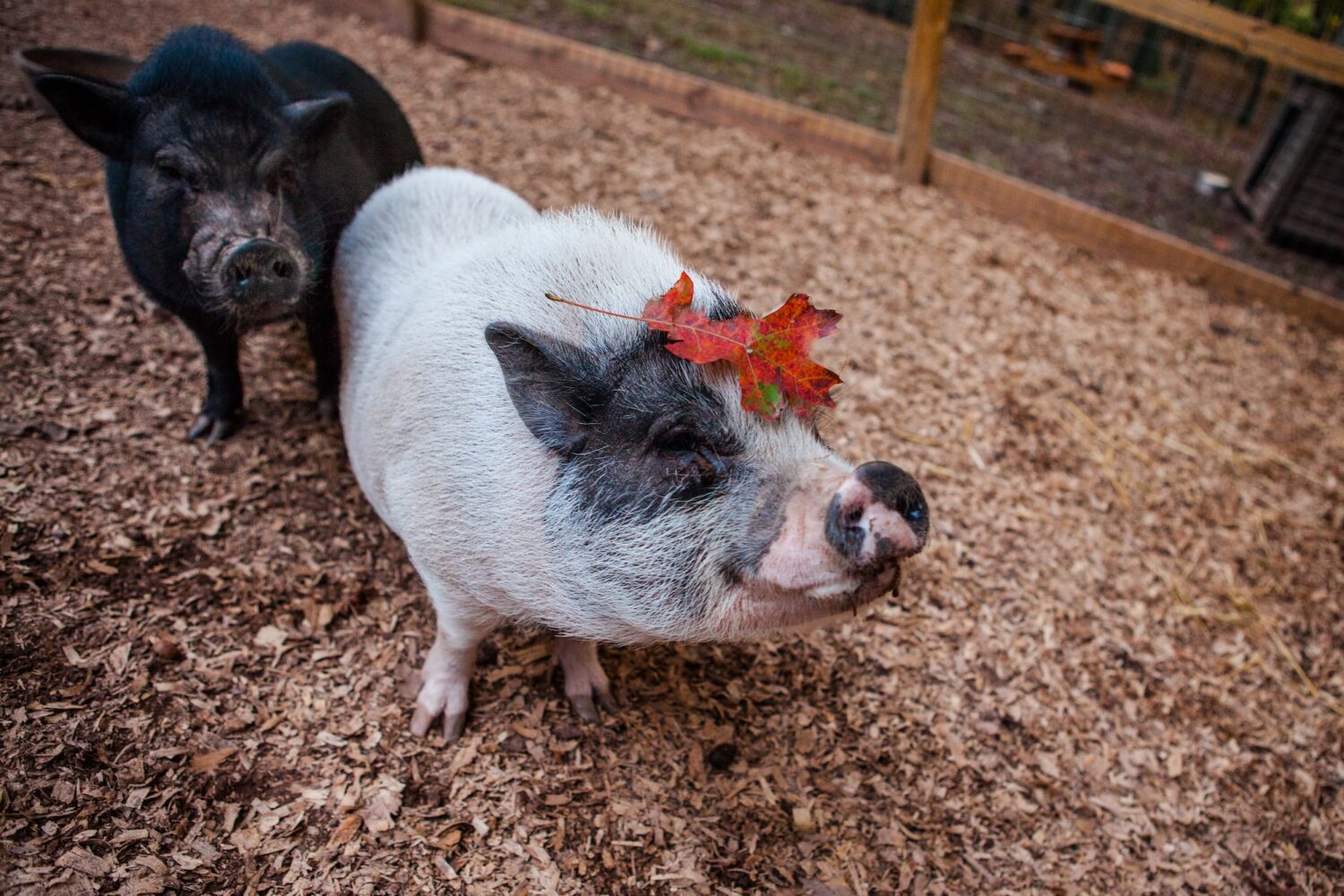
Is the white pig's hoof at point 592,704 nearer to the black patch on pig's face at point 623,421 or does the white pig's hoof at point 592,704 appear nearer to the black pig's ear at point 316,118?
the black patch on pig's face at point 623,421

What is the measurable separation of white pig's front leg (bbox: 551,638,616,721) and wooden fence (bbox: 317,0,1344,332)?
5.02 metres

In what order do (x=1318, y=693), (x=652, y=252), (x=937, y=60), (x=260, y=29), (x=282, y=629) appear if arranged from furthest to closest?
(x=260, y=29) → (x=937, y=60) → (x=1318, y=693) → (x=282, y=629) → (x=652, y=252)

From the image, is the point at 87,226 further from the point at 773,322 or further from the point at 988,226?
the point at 988,226

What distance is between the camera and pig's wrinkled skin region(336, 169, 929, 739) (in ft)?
6.68

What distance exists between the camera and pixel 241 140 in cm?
323

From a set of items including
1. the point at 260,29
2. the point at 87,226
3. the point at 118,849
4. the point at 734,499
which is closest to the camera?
the point at 734,499

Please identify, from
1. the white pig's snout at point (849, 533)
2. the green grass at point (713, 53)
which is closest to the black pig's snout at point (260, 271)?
the white pig's snout at point (849, 533)

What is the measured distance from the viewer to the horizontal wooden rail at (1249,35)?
5633 millimetres

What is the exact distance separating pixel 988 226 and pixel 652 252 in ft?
15.4

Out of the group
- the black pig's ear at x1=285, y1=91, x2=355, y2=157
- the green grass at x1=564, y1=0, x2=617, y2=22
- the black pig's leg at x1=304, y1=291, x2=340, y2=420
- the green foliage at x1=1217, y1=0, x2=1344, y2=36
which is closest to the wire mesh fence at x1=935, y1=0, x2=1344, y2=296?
the green foliage at x1=1217, y1=0, x2=1344, y2=36

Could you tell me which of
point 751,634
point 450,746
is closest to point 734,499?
point 751,634

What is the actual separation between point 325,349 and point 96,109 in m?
1.23

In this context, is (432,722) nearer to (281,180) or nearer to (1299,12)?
(281,180)

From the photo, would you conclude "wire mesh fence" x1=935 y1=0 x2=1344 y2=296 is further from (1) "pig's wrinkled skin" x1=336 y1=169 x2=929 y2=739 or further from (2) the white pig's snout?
(2) the white pig's snout
